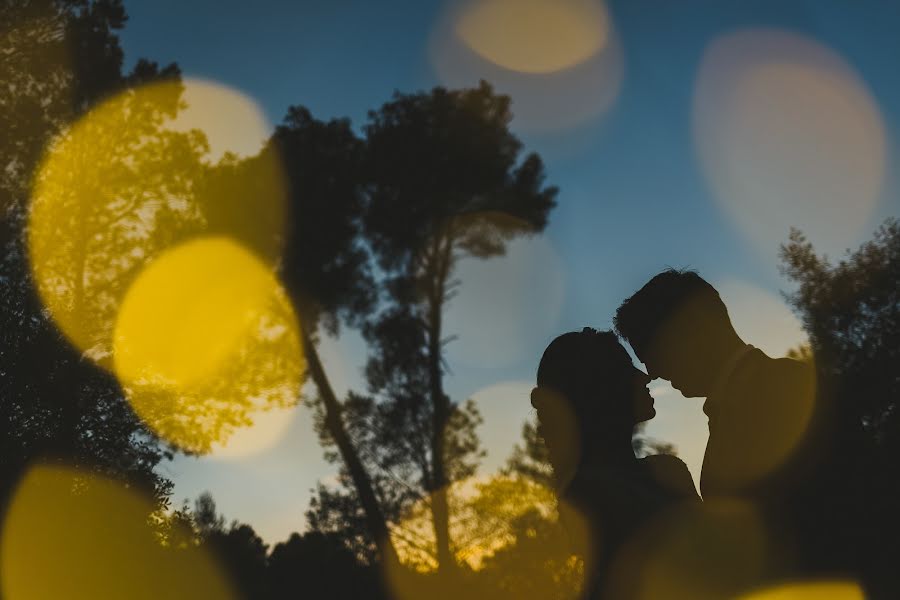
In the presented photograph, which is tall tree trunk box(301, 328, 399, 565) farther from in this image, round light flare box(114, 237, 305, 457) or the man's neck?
the man's neck

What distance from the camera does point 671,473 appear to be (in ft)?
6.27

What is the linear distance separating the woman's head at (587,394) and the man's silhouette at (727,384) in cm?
98

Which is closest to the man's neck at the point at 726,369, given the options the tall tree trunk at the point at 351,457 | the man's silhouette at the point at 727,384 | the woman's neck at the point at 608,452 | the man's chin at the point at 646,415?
the man's silhouette at the point at 727,384

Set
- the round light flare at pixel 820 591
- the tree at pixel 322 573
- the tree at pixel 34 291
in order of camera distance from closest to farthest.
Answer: the round light flare at pixel 820 591 < the tree at pixel 34 291 < the tree at pixel 322 573

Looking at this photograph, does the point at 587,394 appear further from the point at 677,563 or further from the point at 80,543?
the point at 80,543

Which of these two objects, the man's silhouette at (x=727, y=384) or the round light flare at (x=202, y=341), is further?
the round light flare at (x=202, y=341)

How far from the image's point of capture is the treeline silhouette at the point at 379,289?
15.1 metres

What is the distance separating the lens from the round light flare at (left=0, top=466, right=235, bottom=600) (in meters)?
9.30

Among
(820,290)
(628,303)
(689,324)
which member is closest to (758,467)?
(689,324)

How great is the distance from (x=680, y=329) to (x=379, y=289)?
20400 millimetres

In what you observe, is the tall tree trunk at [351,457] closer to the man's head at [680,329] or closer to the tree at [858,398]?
the tree at [858,398]

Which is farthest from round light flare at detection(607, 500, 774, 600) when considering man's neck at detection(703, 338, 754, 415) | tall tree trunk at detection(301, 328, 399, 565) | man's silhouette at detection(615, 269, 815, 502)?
tall tree trunk at detection(301, 328, 399, 565)

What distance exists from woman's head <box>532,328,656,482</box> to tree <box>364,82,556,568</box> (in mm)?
20175

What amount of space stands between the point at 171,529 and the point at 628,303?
10627mm
